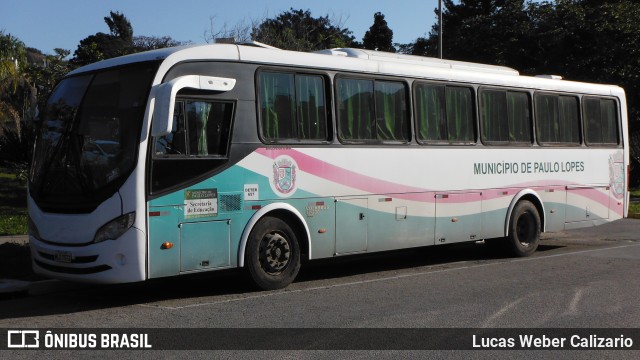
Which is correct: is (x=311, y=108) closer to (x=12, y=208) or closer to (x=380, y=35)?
(x=12, y=208)

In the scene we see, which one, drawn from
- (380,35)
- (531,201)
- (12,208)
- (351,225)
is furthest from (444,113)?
(380,35)

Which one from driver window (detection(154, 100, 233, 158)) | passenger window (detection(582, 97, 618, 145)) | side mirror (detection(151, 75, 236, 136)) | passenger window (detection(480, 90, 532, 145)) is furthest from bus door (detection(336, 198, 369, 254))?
passenger window (detection(582, 97, 618, 145))

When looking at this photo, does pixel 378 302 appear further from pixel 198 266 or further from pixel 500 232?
pixel 500 232

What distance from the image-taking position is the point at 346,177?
450 inches

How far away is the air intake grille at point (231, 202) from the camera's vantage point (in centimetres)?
988

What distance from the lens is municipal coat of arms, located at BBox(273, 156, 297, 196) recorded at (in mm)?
10516

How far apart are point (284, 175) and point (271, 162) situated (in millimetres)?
277

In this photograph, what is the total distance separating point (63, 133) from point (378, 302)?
4397 millimetres

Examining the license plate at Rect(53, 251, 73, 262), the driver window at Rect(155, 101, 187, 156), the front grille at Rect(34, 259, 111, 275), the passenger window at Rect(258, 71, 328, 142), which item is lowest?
the front grille at Rect(34, 259, 111, 275)

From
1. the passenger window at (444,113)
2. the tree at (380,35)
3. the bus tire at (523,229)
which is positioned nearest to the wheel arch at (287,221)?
the passenger window at (444,113)

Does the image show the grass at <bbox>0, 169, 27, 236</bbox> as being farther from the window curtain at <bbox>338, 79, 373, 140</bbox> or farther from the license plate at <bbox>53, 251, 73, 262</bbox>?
the window curtain at <bbox>338, 79, 373, 140</bbox>

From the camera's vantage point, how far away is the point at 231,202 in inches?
392

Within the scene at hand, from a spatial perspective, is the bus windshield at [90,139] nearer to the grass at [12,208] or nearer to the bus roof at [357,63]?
the bus roof at [357,63]

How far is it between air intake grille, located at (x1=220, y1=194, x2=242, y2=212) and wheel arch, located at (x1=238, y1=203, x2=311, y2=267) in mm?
279
